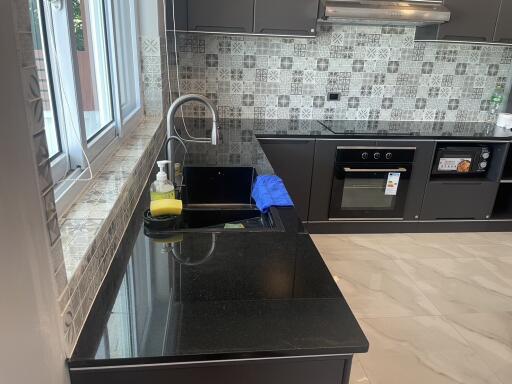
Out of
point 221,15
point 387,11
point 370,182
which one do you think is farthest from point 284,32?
point 370,182

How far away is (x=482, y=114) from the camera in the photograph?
12.2 ft

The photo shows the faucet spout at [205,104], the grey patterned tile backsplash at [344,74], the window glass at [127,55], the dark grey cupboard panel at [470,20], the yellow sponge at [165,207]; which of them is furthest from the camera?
the grey patterned tile backsplash at [344,74]

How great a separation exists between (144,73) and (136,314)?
2040 millimetres

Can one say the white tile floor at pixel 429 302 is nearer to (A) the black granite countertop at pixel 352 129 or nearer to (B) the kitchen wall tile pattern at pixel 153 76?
(A) the black granite countertop at pixel 352 129

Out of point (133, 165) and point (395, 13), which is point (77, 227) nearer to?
point (133, 165)

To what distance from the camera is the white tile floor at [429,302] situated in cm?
195

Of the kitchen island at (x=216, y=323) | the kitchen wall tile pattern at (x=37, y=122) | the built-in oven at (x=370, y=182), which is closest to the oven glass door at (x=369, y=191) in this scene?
the built-in oven at (x=370, y=182)

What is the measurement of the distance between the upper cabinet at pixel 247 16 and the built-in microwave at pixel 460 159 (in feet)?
4.68

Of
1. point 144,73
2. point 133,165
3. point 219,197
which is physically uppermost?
point 144,73

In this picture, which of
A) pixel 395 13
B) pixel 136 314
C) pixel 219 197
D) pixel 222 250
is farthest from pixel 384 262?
pixel 136 314

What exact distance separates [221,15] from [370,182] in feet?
5.58

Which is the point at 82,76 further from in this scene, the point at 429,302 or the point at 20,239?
the point at 429,302

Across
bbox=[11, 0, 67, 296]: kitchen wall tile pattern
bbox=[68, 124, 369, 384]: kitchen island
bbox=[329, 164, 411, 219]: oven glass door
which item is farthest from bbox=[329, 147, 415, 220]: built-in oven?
bbox=[11, 0, 67, 296]: kitchen wall tile pattern

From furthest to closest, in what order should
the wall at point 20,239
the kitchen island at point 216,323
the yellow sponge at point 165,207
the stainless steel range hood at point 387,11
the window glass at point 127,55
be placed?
the stainless steel range hood at point 387,11, the window glass at point 127,55, the yellow sponge at point 165,207, the kitchen island at point 216,323, the wall at point 20,239
